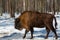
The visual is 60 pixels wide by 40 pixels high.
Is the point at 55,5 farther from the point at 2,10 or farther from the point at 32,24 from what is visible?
the point at 32,24

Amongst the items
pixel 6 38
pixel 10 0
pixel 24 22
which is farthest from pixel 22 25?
pixel 10 0

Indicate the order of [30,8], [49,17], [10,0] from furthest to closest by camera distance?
[30,8], [10,0], [49,17]

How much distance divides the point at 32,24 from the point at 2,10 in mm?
11054

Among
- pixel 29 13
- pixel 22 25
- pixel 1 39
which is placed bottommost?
pixel 1 39

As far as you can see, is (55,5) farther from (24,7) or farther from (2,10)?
(2,10)

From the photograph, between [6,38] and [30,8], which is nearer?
[6,38]

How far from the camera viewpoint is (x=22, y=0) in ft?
54.4

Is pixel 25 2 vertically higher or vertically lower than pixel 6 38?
higher

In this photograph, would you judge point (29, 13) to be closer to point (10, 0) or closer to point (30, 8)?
point (10, 0)

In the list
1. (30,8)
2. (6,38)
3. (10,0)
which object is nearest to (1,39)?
(6,38)

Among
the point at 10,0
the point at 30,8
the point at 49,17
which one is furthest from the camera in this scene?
the point at 30,8

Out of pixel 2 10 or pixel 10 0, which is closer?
pixel 10 0

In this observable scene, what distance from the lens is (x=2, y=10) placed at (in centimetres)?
1661

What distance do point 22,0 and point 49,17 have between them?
11.0 m
